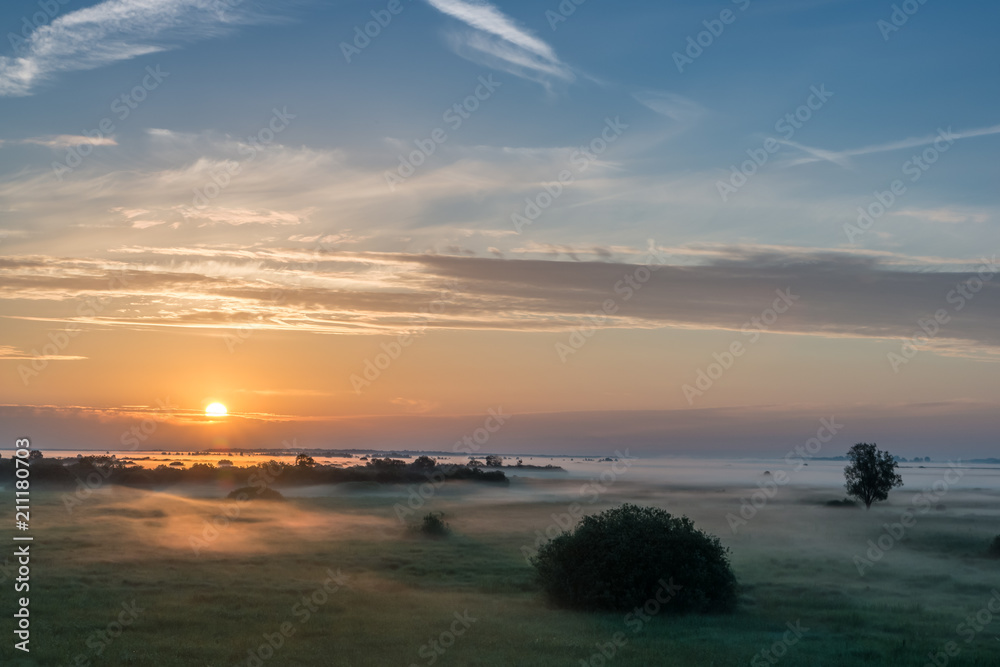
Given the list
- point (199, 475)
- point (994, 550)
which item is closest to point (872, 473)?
point (994, 550)

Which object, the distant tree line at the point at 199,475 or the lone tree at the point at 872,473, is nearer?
the lone tree at the point at 872,473

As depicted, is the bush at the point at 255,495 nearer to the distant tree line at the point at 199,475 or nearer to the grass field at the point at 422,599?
the grass field at the point at 422,599

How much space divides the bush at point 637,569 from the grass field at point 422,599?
1203 mm

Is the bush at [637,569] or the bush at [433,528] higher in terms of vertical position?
the bush at [637,569]

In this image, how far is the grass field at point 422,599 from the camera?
23.3 metres

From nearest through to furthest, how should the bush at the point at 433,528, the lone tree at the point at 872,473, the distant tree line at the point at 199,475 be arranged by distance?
the bush at the point at 433,528, the lone tree at the point at 872,473, the distant tree line at the point at 199,475

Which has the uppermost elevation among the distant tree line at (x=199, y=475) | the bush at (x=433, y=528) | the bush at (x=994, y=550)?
the bush at (x=994, y=550)

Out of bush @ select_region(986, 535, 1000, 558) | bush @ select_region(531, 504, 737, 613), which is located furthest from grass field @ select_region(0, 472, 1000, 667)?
bush @ select_region(986, 535, 1000, 558)

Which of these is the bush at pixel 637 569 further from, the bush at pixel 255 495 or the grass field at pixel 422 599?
the bush at pixel 255 495

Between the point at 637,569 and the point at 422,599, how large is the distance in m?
8.80

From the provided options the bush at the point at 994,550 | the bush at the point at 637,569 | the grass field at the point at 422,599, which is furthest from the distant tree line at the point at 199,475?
the bush at the point at 637,569

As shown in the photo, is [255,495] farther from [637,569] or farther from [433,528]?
[637,569]

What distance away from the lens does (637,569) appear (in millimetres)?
32062

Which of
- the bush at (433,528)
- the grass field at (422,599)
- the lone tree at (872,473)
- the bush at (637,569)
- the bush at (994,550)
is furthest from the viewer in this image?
the lone tree at (872,473)
